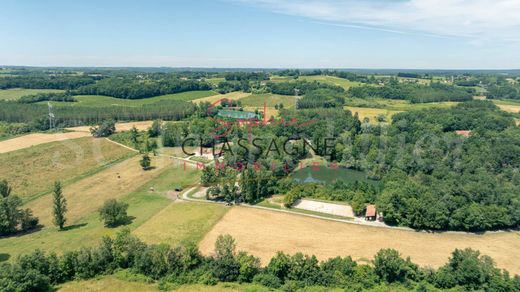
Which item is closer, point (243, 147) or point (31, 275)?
point (31, 275)

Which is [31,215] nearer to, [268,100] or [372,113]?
[372,113]

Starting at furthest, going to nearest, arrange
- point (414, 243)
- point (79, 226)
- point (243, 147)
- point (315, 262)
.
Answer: point (243, 147), point (79, 226), point (414, 243), point (315, 262)

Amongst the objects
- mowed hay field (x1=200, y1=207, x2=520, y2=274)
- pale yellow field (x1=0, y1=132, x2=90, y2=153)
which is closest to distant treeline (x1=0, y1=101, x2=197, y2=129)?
pale yellow field (x1=0, y1=132, x2=90, y2=153)

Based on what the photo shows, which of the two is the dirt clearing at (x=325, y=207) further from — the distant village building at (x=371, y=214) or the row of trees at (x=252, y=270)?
the row of trees at (x=252, y=270)

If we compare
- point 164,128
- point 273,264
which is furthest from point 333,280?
point 164,128

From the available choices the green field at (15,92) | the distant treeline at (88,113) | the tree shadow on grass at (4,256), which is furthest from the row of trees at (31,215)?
the green field at (15,92)

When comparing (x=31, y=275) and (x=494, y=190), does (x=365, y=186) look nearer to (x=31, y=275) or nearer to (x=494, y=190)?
(x=494, y=190)

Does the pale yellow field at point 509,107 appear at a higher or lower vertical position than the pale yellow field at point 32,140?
higher
